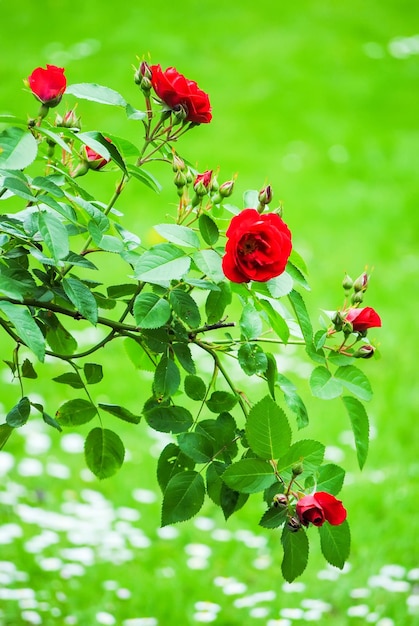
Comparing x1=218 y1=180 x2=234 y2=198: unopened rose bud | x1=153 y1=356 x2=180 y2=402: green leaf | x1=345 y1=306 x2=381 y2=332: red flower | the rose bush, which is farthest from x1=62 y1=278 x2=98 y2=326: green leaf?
x1=345 y1=306 x2=381 y2=332: red flower

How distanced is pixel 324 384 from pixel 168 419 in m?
0.23

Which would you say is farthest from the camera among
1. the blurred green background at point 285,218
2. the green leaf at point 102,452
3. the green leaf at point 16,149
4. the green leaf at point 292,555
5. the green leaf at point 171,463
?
the blurred green background at point 285,218

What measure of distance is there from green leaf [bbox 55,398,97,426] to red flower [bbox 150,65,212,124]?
0.47 metres

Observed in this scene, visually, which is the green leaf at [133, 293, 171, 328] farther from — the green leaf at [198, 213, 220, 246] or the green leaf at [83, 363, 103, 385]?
the green leaf at [83, 363, 103, 385]

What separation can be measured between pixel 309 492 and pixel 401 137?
20.0ft

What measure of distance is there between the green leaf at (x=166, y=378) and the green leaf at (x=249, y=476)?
0.16 m

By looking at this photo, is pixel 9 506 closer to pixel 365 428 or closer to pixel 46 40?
pixel 365 428

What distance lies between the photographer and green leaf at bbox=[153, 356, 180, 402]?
3.85 ft

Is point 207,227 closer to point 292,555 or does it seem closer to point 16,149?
point 16,149

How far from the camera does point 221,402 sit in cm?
123

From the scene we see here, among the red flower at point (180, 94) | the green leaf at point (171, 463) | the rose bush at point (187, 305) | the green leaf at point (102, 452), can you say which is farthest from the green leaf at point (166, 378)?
the red flower at point (180, 94)

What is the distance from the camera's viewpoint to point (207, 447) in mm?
1188

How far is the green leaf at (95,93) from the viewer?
1.17 meters

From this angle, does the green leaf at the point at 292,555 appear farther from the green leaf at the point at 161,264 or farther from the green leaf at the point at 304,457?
the green leaf at the point at 161,264
